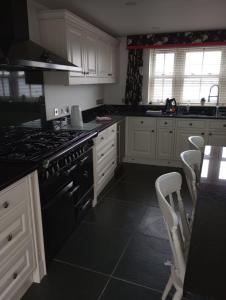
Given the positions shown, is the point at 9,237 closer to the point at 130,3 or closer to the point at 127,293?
the point at 127,293

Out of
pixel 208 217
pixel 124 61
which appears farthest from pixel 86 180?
pixel 124 61

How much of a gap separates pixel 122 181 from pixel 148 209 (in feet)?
2.93

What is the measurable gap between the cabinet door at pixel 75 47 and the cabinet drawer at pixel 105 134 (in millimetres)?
770

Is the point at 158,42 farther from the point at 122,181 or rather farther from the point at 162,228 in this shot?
the point at 162,228

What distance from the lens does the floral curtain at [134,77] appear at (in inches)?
180

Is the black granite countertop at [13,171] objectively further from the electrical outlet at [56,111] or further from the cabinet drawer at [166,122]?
the cabinet drawer at [166,122]

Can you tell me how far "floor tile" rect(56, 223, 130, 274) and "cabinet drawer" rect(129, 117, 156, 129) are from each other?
2237mm

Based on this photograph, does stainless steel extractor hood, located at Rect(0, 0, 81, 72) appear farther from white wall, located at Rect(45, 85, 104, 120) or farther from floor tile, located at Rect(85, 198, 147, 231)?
floor tile, located at Rect(85, 198, 147, 231)

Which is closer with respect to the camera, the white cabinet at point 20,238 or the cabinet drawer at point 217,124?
the white cabinet at point 20,238

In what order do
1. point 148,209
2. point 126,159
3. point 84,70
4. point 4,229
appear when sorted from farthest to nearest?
point 126,159
point 84,70
point 148,209
point 4,229

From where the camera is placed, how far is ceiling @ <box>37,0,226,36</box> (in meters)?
2.67

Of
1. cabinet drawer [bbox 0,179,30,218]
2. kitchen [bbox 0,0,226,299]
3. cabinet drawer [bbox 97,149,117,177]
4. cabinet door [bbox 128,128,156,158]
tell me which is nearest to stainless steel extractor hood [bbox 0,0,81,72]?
kitchen [bbox 0,0,226,299]

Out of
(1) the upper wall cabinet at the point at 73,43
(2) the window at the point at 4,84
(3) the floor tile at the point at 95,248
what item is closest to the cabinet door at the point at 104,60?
(1) the upper wall cabinet at the point at 73,43

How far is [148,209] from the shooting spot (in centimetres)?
300
